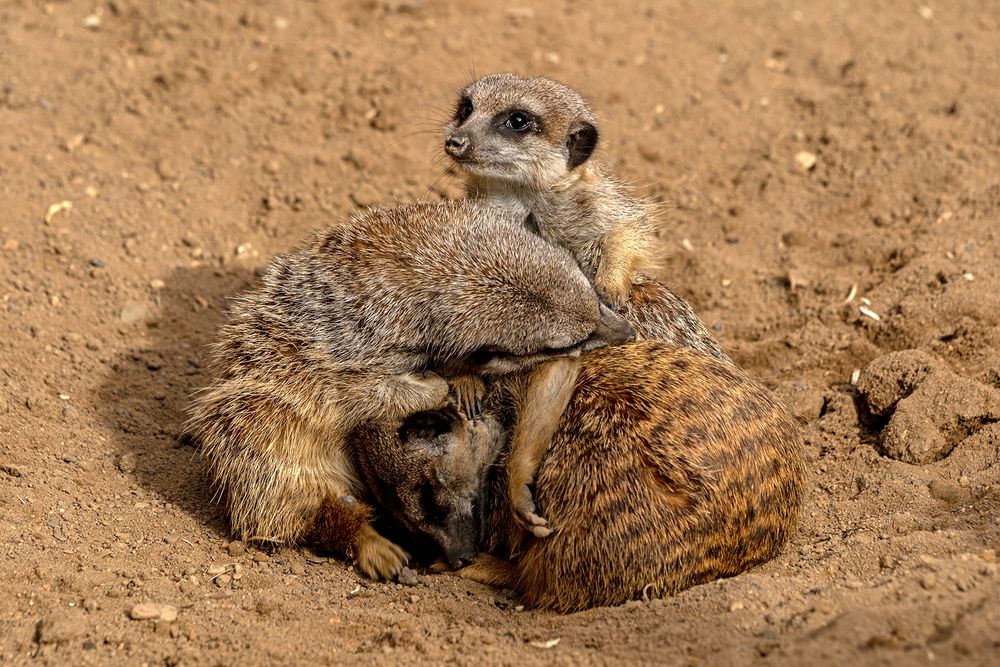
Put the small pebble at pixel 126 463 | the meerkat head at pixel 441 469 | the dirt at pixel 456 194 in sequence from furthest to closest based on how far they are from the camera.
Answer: the small pebble at pixel 126 463, the meerkat head at pixel 441 469, the dirt at pixel 456 194

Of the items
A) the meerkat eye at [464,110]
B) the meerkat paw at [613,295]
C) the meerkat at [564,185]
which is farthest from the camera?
the meerkat eye at [464,110]

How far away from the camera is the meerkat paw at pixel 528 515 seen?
12.1 ft

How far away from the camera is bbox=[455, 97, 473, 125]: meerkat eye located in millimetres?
5176

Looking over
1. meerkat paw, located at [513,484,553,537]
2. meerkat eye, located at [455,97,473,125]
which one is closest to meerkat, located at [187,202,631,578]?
meerkat paw, located at [513,484,553,537]

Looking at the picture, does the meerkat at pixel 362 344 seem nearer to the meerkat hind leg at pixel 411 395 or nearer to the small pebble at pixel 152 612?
the meerkat hind leg at pixel 411 395

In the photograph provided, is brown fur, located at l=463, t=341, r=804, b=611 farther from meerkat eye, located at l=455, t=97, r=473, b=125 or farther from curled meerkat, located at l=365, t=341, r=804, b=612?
meerkat eye, located at l=455, t=97, r=473, b=125

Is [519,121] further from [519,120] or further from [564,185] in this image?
[564,185]

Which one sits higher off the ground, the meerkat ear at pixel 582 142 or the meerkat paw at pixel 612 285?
the meerkat ear at pixel 582 142

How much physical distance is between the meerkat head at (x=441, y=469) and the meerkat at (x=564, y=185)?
84cm

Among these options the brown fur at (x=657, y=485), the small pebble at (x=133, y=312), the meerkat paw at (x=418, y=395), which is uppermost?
the brown fur at (x=657, y=485)

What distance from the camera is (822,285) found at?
579 centimetres

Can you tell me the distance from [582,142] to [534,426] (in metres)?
1.77

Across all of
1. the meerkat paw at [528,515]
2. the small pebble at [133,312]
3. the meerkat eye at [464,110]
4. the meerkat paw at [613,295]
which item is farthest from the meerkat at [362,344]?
the small pebble at [133,312]

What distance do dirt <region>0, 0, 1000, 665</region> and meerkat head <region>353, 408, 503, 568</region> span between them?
0.70 ft
